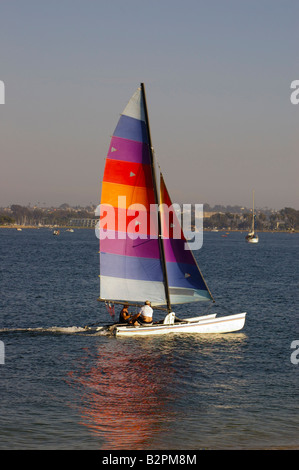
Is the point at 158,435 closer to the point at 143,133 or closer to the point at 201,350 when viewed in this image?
the point at 201,350

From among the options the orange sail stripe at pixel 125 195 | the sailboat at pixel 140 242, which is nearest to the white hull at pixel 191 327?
the sailboat at pixel 140 242

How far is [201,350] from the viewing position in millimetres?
31703

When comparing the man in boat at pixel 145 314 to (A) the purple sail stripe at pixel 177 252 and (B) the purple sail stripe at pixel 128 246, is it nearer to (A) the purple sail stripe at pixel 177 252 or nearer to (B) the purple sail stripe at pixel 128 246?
(B) the purple sail stripe at pixel 128 246

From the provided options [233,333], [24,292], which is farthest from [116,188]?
[24,292]

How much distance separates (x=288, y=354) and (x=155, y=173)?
1189 cm

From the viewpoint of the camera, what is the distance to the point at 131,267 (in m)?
35.2

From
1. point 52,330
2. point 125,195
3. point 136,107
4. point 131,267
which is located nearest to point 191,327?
point 131,267

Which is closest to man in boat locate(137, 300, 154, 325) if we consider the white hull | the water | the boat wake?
the white hull

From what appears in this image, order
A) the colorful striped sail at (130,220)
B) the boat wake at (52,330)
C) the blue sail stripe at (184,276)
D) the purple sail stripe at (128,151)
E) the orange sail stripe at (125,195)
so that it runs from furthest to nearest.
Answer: the boat wake at (52,330) < the blue sail stripe at (184,276) < the orange sail stripe at (125,195) < the colorful striped sail at (130,220) < the purple sail stripe at (128,151)

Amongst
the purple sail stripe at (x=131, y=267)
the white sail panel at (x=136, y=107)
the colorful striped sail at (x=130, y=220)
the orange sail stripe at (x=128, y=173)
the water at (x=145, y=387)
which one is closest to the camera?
the water at (x=145, y=387)

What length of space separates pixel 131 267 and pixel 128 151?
6535mm

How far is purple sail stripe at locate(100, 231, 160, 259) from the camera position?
34.7m

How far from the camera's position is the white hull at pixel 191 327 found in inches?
1308

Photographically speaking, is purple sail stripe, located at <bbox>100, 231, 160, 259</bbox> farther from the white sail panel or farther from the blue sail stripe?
the white sail panel
